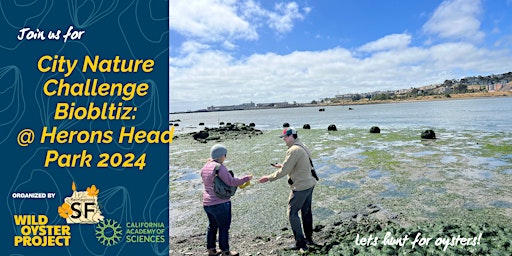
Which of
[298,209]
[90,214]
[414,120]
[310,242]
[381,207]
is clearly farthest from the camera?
[414,120]

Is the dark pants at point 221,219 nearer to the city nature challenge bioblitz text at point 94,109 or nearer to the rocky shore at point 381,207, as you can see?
the rocky shore at point 381,207

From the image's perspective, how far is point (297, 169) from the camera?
5965mm

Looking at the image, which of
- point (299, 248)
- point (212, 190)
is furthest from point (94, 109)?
point (299, 248)

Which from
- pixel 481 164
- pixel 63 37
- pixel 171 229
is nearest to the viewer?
pixel 63 37

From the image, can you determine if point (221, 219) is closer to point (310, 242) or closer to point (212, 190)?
point (212, 190)

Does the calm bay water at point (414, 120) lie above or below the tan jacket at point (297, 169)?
below

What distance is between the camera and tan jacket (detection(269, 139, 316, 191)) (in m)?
5.88

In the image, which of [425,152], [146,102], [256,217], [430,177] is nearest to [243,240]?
[256,217]

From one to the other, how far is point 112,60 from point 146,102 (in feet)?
2.74

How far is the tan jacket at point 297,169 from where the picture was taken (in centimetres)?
588

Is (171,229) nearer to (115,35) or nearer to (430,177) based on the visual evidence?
(115,35)

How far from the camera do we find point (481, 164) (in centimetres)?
1423

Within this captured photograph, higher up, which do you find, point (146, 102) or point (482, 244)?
point (146, 102)

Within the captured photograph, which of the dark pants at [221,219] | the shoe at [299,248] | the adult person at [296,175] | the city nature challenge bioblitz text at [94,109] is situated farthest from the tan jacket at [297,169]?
the city nature challenge bioblitz text at [94,109]
